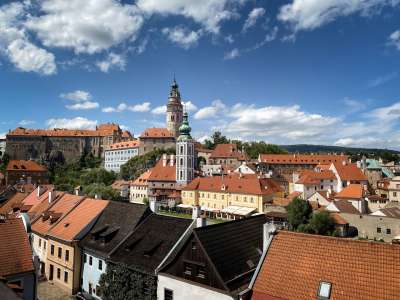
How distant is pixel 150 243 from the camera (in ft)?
70.8

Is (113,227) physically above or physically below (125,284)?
above

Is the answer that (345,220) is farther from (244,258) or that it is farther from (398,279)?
(398,279)

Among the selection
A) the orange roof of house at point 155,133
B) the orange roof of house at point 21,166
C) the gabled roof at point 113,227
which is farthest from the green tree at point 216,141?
the gabled roof at point 113,227

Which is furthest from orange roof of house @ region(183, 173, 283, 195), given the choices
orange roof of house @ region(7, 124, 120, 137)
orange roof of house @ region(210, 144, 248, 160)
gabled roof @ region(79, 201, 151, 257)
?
orange roof of house @ region(7, 124, 120, 137)

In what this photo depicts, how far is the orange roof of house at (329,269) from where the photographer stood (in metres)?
13.3

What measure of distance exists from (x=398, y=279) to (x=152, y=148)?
12533cm

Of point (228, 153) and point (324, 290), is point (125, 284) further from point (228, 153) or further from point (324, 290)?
point (228, 153)

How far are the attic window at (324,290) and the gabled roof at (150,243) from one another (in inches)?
358

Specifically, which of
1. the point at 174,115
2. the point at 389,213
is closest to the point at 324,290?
the point at 389,213

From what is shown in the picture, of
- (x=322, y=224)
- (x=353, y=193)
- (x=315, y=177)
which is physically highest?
(x=315, y=177)

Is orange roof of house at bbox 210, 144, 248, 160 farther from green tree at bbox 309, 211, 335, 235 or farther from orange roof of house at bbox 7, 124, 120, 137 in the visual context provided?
green tree at bbox 309, 211, 335, 235

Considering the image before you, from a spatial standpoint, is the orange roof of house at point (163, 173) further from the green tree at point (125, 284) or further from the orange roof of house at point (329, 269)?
the orange roof of house at point (329, 269)

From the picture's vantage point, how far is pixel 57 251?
26.9 m

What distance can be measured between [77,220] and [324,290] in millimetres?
21125
